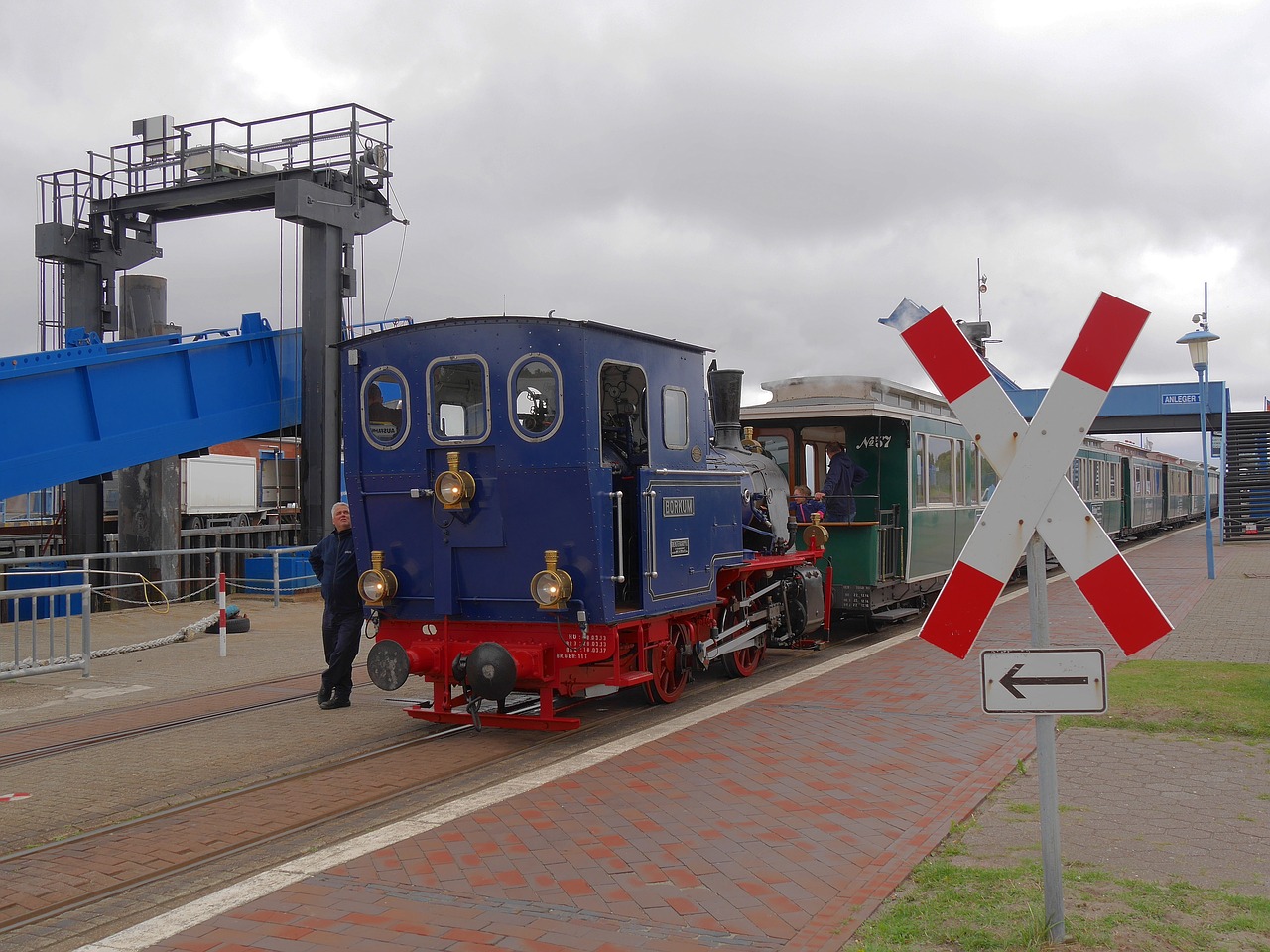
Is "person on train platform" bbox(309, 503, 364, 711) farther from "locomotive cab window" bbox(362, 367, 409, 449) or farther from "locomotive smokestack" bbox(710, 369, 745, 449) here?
"locomotive smokestack" bbox(710, 369, 745, 449)

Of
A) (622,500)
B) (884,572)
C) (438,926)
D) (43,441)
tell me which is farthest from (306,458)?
(438,926)

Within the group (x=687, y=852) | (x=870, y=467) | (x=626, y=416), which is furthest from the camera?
(x=870, y=467)

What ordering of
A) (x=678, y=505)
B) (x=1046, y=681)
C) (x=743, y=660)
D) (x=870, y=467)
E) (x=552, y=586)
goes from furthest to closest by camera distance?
1. (x=870, y=467)
2. (x=743, y=660)
3. (x=678, y=505)
4. (x=552, y=586)
5. (x=1046, y=681)

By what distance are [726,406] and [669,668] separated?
3.07 metres

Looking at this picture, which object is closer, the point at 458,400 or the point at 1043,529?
the point at 1043,529

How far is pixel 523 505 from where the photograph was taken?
312 inches

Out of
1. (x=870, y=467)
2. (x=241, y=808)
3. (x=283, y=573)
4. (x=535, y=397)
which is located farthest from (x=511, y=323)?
(x=283, y=573)

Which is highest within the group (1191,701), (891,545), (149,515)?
(149,515)

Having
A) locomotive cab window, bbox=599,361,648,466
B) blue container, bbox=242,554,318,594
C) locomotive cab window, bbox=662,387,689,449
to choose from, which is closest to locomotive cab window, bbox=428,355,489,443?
locomotive cab window, bbox=599,361,648,466

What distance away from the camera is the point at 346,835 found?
19.2 ft

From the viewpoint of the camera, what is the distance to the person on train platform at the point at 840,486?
1316 centimetres

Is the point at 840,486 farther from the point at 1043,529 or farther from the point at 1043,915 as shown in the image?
the point at 1043,529

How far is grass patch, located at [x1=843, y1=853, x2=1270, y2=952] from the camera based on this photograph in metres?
4.14

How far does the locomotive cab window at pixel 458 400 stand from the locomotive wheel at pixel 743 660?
3.82 m
